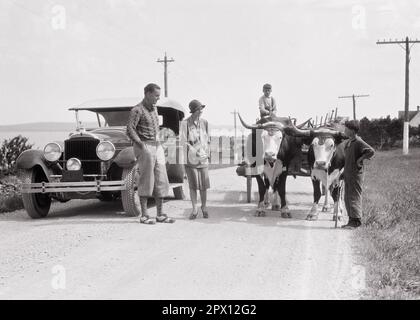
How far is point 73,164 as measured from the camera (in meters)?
9.61

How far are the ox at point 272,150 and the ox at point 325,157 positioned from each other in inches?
14.4

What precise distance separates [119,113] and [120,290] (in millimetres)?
7228

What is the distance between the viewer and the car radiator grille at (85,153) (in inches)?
388

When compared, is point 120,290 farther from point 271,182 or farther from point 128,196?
point 271,182

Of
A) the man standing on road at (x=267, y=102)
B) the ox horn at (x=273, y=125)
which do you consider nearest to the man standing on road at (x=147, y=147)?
the ox horn at (x=273, y=125)

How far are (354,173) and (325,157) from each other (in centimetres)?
81

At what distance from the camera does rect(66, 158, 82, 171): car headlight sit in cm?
959

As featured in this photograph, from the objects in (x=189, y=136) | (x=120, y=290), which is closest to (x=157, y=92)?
(x=189, y=136)

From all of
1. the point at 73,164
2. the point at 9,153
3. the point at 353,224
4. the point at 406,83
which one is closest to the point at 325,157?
the point at 353,224

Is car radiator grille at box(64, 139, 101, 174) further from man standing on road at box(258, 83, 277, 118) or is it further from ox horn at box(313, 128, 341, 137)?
ox horn at box(313, 128, 341, 137)

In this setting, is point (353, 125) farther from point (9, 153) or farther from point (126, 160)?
point (9, 153)

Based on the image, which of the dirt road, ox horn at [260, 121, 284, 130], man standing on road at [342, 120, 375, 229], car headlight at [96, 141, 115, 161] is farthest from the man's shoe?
car headlight at [96, 141, 115, 161]

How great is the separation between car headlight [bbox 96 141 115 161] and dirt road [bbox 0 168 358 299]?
1130 millimetres

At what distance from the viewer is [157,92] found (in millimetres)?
8641
